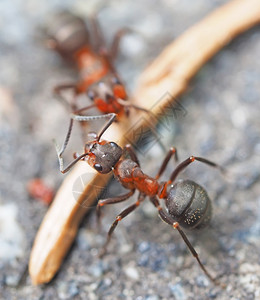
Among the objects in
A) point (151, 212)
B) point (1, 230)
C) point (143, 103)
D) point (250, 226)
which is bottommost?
point (1, 230)

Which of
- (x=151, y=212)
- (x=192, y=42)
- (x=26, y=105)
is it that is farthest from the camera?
(x=26, y=105)

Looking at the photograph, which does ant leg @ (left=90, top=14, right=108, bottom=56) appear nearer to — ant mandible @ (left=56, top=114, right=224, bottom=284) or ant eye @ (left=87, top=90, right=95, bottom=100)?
ant eye @ (left=87, top=90, right=95, bottom=100)

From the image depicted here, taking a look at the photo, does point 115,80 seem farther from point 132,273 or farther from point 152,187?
point 132,273

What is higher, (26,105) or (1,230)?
(26,105)

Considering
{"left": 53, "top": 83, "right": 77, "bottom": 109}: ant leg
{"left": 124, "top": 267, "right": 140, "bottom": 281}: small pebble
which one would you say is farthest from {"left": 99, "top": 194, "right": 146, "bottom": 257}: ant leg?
{"left": 53, "top": 83, "right": 77, "bottom": 109}: ant leg

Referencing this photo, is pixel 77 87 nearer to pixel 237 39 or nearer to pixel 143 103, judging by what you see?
pixel 143 103

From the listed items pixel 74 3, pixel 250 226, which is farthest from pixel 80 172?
pixel 74 3
